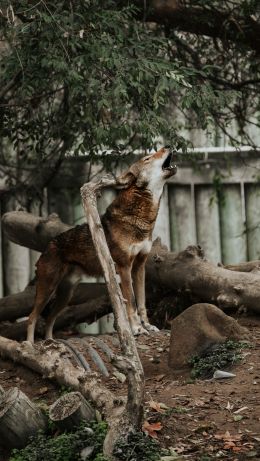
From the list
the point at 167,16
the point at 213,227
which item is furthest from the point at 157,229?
the point at 167,16

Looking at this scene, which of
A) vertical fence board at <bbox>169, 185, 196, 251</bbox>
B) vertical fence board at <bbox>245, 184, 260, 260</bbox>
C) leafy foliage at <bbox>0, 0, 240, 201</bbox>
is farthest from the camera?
vertical fence board at <bbox>245, 184, 260, 260</bbox>

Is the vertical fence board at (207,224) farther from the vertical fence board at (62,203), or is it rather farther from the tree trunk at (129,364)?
the tree trunk at (129,364)

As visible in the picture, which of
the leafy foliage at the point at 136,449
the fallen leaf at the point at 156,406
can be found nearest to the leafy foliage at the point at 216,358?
the fallen leaf at the point at 156,406

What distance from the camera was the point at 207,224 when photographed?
49.9ft

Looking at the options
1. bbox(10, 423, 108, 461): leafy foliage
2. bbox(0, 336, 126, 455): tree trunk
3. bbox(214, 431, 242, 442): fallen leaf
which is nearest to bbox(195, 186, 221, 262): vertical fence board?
bbox(0, 336, 126, 455): tree trunk

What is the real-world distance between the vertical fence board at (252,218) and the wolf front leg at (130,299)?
5319 millimetres

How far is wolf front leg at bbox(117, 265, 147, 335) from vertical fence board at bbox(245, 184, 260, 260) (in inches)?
209

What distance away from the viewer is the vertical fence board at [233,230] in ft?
50.0

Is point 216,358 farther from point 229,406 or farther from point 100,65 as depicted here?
point 100,65

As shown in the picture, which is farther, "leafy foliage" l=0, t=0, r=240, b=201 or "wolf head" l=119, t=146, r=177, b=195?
"wolf head" l=119, t=146, r=177, b=195

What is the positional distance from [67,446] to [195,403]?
3.99ft

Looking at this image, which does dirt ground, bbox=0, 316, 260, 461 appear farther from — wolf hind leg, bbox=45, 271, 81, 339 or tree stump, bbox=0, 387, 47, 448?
wolf hind leg, bbox=45, 271, 81, 339

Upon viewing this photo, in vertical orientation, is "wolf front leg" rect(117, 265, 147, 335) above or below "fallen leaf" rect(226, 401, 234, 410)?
above

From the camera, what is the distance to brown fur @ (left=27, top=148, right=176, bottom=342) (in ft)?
33.4
